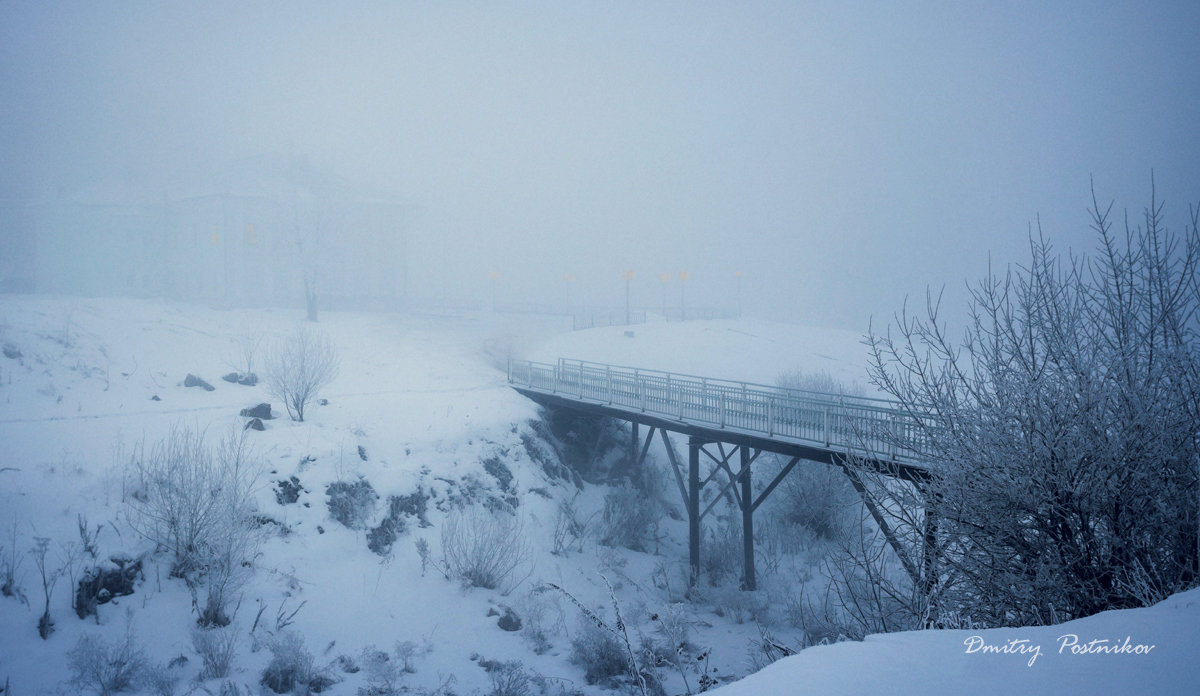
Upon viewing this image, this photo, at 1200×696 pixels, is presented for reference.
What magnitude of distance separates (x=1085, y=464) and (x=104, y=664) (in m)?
11.8

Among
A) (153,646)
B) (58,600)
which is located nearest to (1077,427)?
(153,646)

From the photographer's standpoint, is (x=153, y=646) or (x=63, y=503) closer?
(x=153, y=646)

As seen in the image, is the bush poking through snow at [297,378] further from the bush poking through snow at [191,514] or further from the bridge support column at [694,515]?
the bridge support column at [694,515]

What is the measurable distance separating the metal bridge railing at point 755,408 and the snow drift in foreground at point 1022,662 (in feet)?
15.1

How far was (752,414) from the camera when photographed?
1267cm

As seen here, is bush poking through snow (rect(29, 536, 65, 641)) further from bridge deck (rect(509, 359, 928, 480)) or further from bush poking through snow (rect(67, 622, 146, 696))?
bridge deck (rect(509, 359, 928, 480))

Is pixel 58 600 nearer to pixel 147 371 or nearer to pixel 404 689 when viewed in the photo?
pixel 404 689

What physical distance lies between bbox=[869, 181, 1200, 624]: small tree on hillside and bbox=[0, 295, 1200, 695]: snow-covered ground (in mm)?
2265

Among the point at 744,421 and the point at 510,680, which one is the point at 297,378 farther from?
the point at 744,421

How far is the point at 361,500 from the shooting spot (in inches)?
465

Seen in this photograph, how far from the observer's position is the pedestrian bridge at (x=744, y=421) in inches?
375

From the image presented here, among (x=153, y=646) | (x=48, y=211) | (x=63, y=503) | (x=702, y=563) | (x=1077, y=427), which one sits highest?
(x=48, y=211)

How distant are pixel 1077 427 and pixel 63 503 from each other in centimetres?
1413
